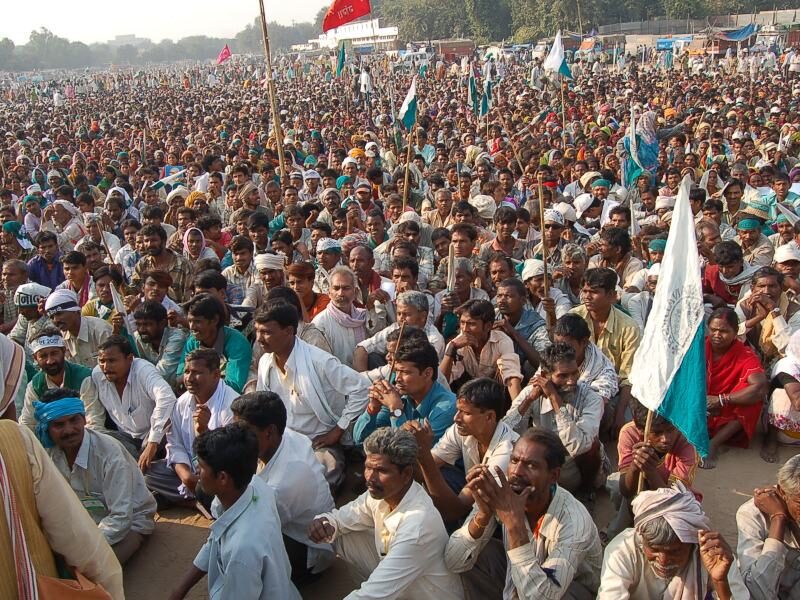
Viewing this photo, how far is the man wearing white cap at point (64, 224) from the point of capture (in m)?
8.48

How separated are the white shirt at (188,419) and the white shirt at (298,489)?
0.59m

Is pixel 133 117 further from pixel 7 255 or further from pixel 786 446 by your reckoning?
pixel 786 446

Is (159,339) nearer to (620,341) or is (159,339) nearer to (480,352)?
(480,352)

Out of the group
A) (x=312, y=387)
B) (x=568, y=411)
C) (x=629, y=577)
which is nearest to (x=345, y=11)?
(x=312, y=387)

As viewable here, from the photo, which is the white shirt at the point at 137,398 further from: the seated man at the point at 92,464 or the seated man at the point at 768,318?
the seated man at the point at 768,318

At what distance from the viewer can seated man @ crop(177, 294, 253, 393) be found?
14.4 feet

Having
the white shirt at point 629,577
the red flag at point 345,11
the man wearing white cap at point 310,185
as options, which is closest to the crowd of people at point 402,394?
the white shirt at point 629,577

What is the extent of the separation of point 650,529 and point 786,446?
241 cm

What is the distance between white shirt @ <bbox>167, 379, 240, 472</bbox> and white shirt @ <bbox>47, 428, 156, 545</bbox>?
427mm

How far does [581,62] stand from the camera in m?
35.9

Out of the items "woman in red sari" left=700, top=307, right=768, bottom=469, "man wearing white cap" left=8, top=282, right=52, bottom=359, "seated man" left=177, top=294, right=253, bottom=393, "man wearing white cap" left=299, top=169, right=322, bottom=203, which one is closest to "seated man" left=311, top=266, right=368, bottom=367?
"seated man" left=177, top=294, right=253, bottom=393

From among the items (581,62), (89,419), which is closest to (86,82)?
(581,62)

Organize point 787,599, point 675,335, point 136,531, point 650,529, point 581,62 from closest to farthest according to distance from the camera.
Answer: point 650,529
point 787,599
point 675,335
point 136,531
point 581,62

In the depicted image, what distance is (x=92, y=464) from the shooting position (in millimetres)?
3529
